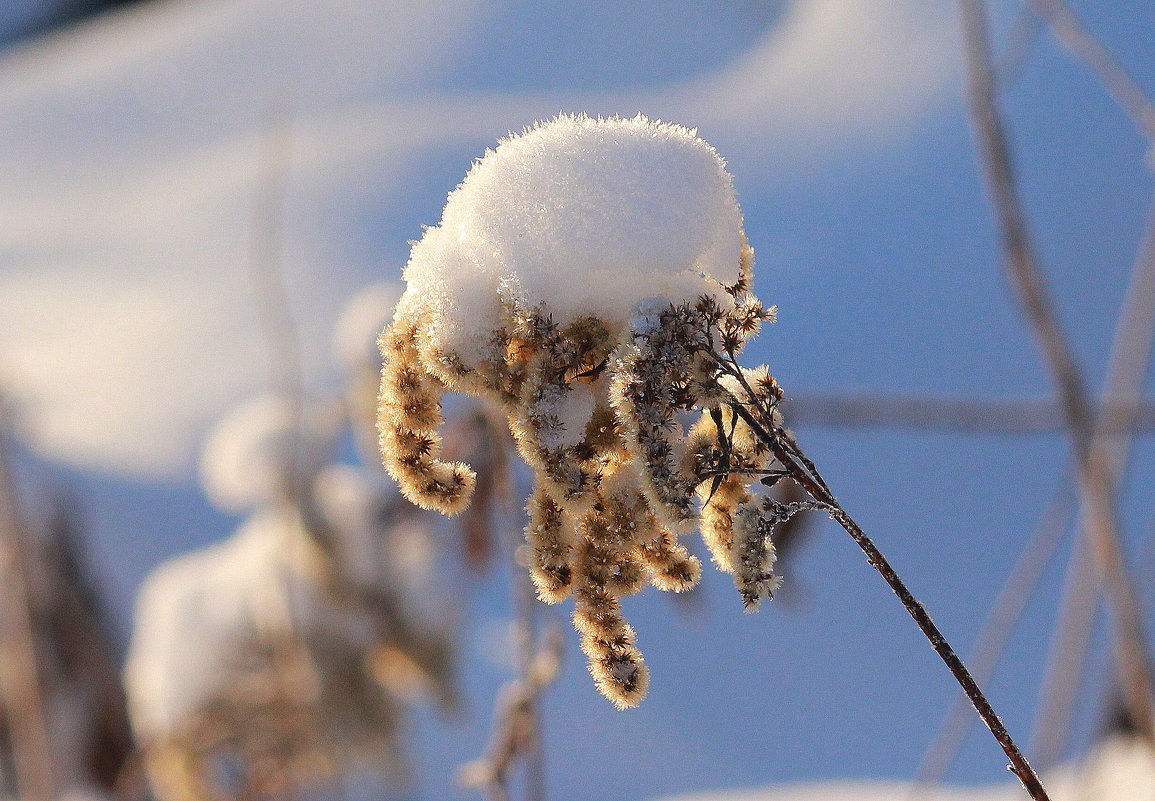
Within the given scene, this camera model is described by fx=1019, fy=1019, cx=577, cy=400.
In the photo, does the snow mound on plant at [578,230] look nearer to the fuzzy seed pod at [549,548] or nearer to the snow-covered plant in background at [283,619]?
the fuzzy seed pod at [549,548]

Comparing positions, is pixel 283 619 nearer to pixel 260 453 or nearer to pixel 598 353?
pixel 260 453

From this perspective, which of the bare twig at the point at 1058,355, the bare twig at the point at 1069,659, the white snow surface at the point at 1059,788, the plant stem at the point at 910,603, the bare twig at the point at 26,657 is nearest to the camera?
the plant stem at the point at 910,603

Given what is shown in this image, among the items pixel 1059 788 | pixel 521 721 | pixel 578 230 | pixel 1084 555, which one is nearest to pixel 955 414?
pixel 1084 555

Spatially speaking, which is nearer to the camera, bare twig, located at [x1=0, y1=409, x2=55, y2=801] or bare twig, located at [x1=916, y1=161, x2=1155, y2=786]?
bare twig, located at [x1=916, y1=161, x2=1155, y2=786]

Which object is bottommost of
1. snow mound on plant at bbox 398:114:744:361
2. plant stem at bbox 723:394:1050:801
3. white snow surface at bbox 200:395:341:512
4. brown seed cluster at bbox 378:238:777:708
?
plant stem at bbox 723:394:1050:801

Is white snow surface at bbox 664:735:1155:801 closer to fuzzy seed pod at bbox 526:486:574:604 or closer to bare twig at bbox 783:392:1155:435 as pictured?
bare twig at bbox 783:392:1155:435

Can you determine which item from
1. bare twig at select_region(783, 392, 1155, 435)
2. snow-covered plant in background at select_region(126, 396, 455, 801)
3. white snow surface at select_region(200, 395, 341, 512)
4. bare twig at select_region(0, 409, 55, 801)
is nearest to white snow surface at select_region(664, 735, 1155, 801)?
bare twig at select_region(783, 392, 1155, 435)

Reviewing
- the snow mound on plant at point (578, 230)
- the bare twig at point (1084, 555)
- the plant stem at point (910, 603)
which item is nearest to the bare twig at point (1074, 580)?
the bare twig at point (1084, 555)
